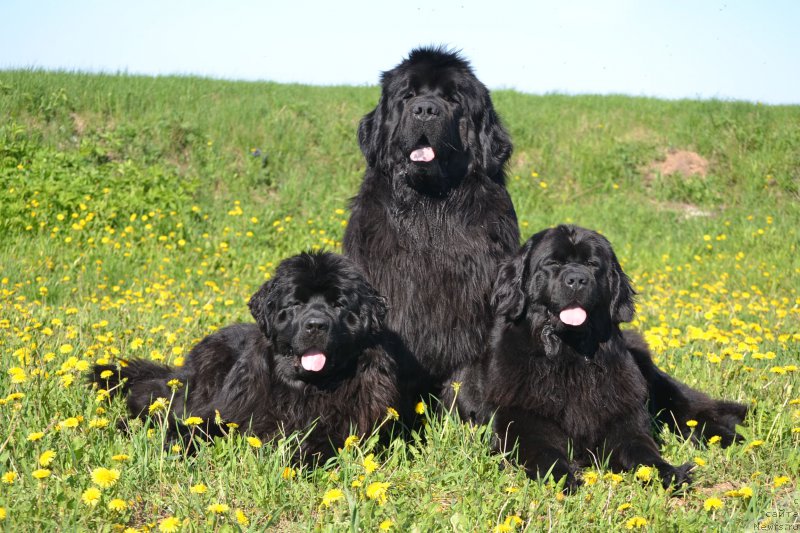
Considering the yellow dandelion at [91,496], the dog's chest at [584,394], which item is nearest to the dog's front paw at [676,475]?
the dog's chest at [584,394]

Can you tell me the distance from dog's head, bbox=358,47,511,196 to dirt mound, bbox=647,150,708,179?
10.0 m

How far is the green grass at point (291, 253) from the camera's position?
276 centimetres

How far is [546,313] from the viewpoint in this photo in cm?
366

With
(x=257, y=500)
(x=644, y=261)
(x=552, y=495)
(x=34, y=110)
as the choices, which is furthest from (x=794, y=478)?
(x=34, y=110)

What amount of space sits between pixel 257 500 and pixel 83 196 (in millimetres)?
7235

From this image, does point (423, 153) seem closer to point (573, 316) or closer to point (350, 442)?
point (573, 316)

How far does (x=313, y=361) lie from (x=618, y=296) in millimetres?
1413

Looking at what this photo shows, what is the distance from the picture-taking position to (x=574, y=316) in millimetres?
3506

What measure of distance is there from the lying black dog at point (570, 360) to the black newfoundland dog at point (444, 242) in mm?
321

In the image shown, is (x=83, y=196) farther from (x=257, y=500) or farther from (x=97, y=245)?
(x=257, y=500)

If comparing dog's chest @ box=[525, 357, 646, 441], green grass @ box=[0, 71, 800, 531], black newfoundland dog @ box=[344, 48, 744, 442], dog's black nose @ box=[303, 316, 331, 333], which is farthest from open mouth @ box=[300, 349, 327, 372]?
dog's chest @ box=[525, 357, 646, 441]

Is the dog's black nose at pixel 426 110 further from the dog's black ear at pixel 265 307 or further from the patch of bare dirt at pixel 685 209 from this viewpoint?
the patch of bare dirt at pixel 685 209

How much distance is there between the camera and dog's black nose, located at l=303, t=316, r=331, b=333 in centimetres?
338

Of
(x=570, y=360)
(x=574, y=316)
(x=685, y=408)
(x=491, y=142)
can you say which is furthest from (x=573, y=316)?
(x=491, y=142)
